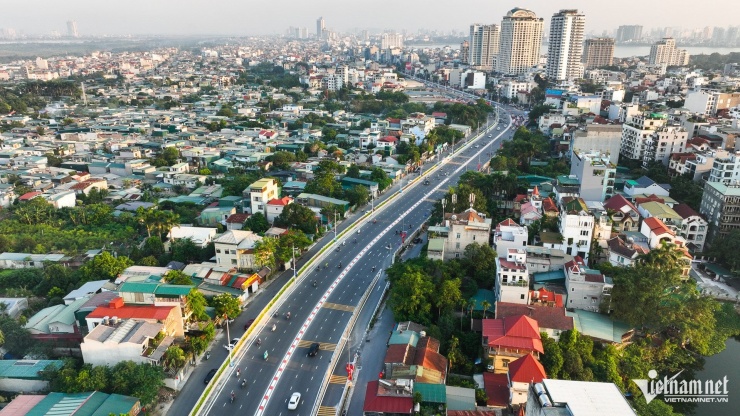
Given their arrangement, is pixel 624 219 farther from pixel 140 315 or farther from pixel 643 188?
pixel 140 315

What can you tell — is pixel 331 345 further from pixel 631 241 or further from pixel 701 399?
pixel 631 241

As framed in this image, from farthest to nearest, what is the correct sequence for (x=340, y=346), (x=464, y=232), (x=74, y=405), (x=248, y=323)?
1. (x=464, y=232)
2. (x=248, y=323)
3. (x=340, y=346)
4. (x=74, y=405)

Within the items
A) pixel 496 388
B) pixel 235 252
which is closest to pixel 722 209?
pixel 496 388

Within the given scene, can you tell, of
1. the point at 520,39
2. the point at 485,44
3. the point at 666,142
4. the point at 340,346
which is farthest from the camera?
the point at 485,44

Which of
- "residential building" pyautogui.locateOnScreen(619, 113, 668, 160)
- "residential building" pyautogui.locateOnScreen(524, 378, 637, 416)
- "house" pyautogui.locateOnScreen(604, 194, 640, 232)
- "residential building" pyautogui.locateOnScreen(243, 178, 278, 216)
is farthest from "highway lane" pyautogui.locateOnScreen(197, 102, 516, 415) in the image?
"residential building" pyautogui.locateOnScreen(619, 113, 668, 160)

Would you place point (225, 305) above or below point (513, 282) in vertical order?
below

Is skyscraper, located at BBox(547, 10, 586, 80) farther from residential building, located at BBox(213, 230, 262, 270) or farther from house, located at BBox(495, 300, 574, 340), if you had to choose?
residential building, located at BBox(213, 230, 262, 270)
